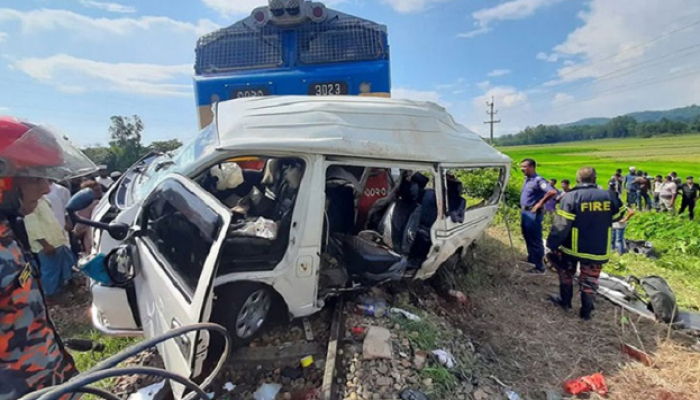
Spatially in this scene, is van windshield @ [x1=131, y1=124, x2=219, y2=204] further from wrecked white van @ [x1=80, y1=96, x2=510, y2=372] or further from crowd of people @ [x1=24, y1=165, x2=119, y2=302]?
crowd of people @ [x1=24, y1=165, x2=119, y2=302]

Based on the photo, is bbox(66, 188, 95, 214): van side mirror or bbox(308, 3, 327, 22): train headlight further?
bbox(308, 3, 327, 22): train headlight

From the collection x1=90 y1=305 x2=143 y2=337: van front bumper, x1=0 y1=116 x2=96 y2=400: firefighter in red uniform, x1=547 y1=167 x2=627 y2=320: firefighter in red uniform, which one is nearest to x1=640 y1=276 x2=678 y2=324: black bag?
x1=547 y1=167 x2=627 y2=320: firefighter in red uniform

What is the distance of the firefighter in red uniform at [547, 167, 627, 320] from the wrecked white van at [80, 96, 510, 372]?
1206mm

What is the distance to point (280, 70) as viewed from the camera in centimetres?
574

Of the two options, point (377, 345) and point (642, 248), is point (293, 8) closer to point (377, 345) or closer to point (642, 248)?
point (377, 345)

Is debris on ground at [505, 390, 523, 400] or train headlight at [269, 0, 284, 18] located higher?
train headlight at [269, 0, 284, 18]

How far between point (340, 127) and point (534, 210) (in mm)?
4312

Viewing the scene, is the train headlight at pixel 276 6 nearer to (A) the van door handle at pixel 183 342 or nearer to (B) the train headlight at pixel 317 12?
(B) the train headlight at pixel 317 12

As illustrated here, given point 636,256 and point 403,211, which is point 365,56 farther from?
point 636,256

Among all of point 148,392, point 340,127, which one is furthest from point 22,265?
point 340,127

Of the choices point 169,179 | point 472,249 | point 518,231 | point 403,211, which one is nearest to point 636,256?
point 518,231

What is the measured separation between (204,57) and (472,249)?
5574 millimetres

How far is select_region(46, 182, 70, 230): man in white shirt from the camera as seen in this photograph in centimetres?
481

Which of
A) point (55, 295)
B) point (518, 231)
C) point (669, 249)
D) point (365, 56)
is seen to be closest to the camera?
point (55, 295)
